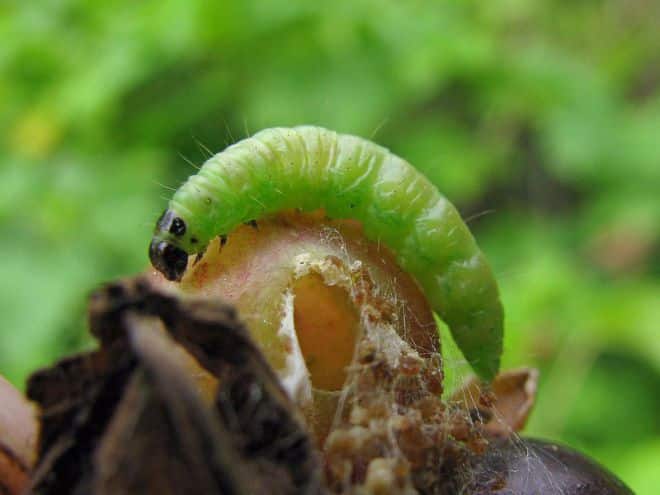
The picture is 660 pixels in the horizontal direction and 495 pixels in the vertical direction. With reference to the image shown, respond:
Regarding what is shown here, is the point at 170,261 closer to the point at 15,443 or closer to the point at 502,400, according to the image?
the point at 15,443

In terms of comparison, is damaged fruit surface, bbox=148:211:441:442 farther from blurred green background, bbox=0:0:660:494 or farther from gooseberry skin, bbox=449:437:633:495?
blurred green background, bbox=0:0:660:494

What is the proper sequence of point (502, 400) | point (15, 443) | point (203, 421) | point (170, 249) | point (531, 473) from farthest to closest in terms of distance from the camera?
1. point (502, 400)
2. point (170, 249)
3. point (531, 473)
4. point (15, 443)
5. point (203, 421)

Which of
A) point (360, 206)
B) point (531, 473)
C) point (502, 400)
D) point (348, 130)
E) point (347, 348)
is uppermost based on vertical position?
point (360, 206)

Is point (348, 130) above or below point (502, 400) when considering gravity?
below

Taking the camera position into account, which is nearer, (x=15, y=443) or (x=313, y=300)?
(x=15, y=443)

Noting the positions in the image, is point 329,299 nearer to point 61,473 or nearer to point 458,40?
point 61,473

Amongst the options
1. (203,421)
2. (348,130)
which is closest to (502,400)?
(203,421)

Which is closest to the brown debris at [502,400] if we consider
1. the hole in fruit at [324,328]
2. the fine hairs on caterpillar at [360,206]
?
the fine hairs on caterpillar at [360,206]

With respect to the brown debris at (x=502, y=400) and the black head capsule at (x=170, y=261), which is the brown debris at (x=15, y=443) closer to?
the black head capsule at (x=170, y=261)
